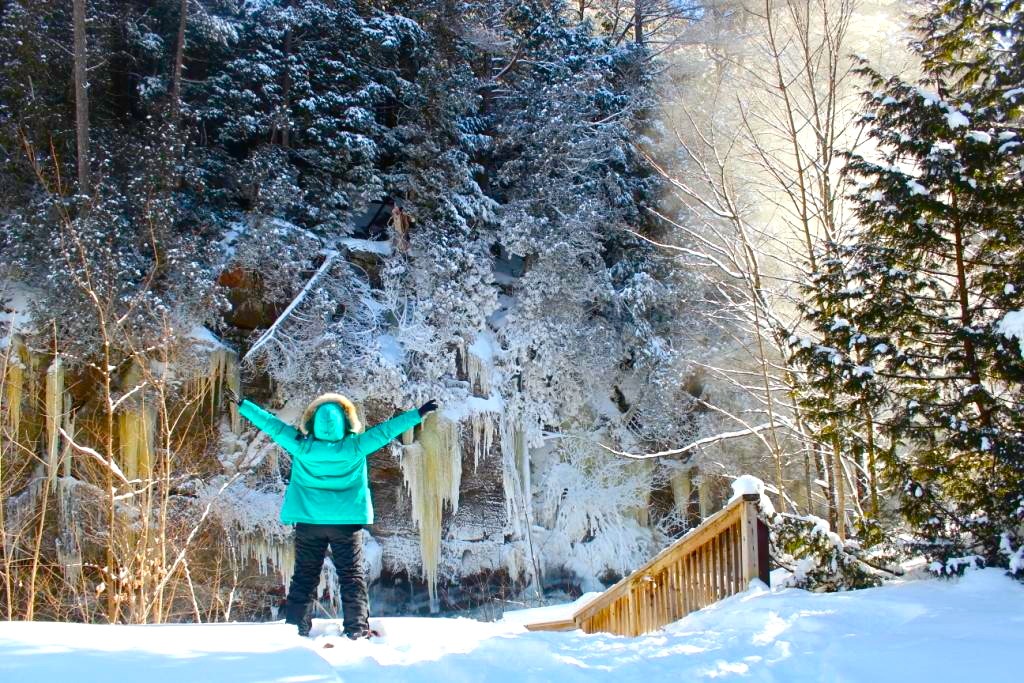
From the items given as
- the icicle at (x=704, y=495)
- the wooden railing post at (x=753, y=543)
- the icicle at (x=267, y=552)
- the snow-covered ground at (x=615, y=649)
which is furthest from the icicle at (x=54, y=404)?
the icicle at (x=704, y=495)

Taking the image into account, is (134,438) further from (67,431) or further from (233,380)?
(233,380)

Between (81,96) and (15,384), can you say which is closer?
(15,384)

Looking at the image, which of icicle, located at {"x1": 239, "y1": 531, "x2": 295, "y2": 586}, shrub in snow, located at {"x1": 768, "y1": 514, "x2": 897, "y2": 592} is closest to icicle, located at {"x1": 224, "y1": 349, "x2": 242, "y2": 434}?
icicle, located at {"x1": 239, "y1": 531, "x2": 295, "y2": 586}

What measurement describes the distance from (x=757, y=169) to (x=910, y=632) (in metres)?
7.79

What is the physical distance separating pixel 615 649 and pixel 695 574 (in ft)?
5.77

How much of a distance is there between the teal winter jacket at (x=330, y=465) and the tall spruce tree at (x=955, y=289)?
3.07m

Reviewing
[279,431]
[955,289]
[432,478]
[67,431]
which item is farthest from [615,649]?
[67,431]

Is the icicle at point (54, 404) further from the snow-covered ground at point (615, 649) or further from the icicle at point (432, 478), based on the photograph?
the snow-covered ground at point (615, 649)

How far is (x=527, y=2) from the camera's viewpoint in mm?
13633

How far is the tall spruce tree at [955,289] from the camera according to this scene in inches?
160

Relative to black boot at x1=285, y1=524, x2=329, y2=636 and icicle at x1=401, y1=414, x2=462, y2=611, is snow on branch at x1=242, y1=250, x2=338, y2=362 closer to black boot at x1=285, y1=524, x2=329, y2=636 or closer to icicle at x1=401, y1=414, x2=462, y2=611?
icicle at x1=401, y1=414, x2=462, y2=611

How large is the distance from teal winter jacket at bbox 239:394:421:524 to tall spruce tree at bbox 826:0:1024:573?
3069 millimetres

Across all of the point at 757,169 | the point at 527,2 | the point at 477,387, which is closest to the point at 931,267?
the point at 757,169

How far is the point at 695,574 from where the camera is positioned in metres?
4.95
